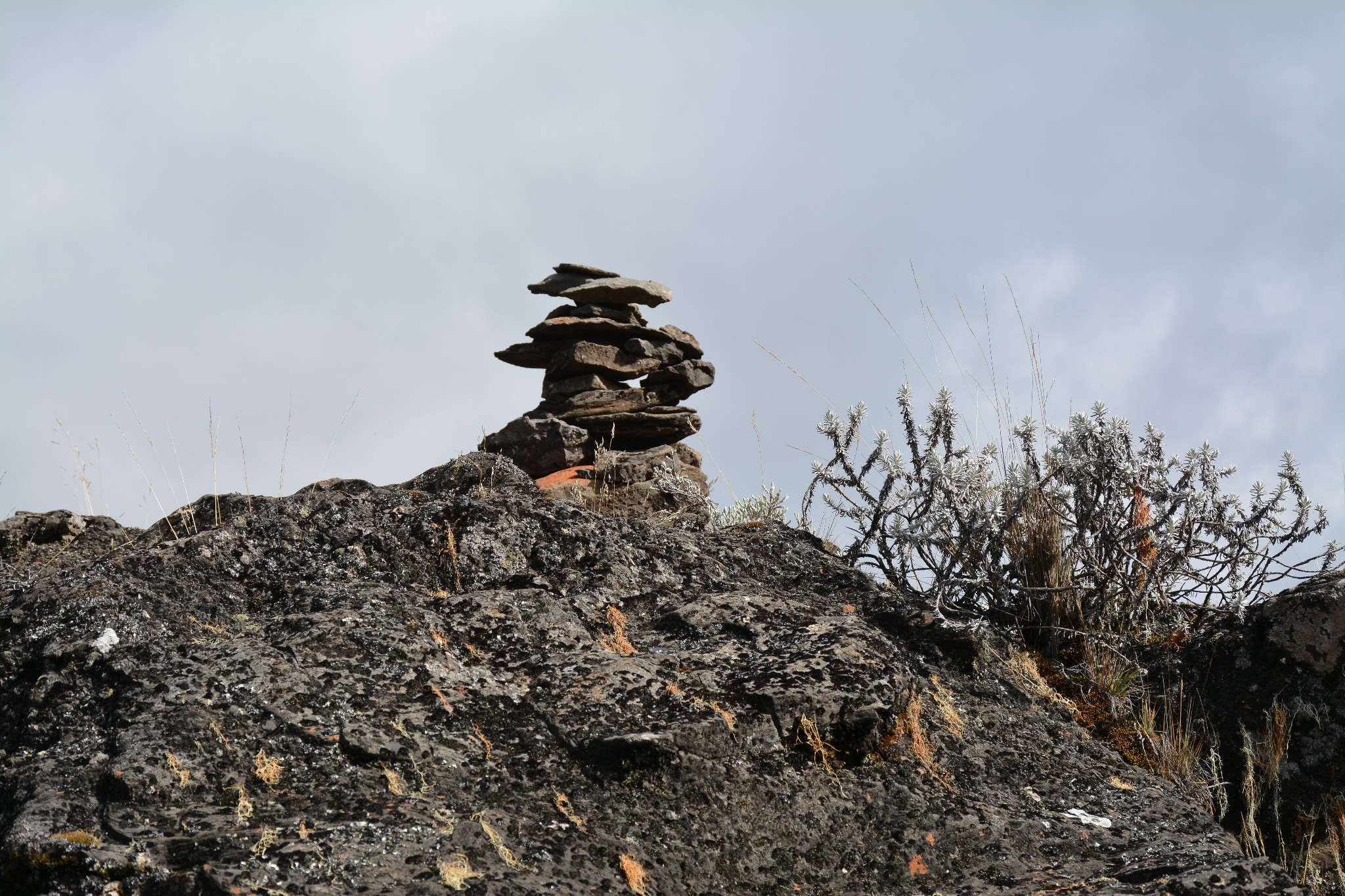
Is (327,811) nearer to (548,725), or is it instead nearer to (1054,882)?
(548,725)

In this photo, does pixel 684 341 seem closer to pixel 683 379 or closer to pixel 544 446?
pixel 683 379

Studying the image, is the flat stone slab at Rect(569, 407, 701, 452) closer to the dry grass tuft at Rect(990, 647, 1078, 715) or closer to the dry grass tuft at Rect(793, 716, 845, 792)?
the dry grass tuft at Rect(990, 647, 1078, 715)

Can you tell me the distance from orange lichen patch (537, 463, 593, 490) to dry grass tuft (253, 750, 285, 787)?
25.4 feet

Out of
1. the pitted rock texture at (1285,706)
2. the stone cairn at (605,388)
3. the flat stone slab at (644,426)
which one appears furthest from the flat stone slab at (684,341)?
the pitted rock texture at (1285,706)

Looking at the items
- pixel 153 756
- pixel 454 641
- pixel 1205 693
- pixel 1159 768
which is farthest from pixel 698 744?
pixel 1205 693

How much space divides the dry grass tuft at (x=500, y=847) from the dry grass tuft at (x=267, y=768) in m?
0.51

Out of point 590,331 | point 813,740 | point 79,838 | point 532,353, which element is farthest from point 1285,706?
point 532,353

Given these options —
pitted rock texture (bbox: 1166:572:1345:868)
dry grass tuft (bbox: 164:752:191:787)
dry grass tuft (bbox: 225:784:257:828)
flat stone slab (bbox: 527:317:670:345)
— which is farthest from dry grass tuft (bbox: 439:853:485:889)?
flat stone slab (bbox: 527:317:670:345)

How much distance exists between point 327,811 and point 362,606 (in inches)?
33.1

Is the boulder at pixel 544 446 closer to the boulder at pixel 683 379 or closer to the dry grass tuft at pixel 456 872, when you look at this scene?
the boulder at pixel 683 379

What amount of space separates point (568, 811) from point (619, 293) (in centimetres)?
1102

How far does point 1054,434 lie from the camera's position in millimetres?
5031

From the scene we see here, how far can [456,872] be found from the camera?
7.17 feet

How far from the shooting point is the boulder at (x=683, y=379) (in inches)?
519
